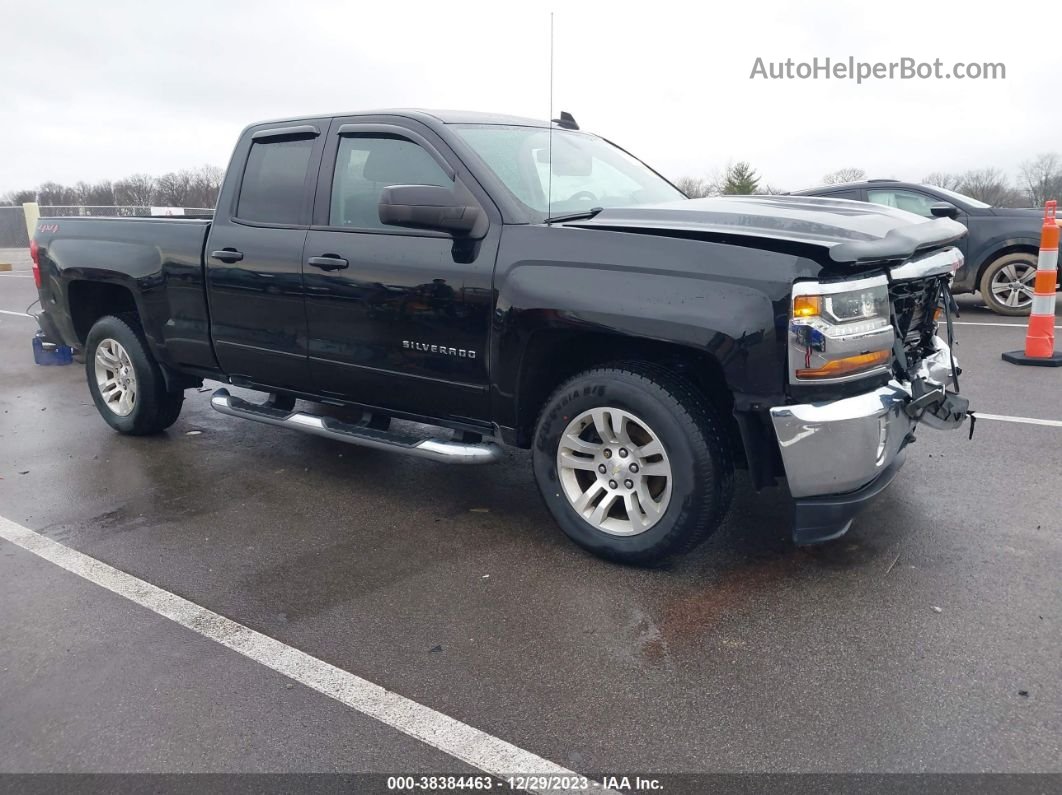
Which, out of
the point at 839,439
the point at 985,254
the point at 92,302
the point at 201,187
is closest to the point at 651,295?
the point at 839,439

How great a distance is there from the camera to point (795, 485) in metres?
3.26

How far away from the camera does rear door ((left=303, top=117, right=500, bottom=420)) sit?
392 centimetres

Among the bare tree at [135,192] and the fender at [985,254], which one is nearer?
the fender at [985,254]

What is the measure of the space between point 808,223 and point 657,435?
992mm

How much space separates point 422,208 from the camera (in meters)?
3.71

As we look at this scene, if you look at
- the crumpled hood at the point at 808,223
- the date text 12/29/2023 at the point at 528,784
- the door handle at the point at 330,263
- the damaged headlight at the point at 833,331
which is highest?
the crumpled hood at the point at 808,223

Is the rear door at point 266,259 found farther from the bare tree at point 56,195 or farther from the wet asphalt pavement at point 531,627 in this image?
the bare tree at point 56,195

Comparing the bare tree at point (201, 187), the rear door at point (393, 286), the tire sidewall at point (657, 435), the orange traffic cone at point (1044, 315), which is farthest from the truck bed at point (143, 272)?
the bare tree at point (201, 187)

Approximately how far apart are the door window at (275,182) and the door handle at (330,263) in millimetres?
347

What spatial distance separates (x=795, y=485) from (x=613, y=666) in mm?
956

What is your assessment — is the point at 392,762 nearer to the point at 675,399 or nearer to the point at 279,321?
the point at 675,399

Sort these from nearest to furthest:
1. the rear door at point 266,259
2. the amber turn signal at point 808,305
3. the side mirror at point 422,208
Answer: the amber turn signal at point 808,305, the side mirror at point 422,208, the rear door at point 266,259

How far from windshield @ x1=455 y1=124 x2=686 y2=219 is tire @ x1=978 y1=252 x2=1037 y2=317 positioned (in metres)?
6.53

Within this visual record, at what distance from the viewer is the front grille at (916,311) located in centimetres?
351
